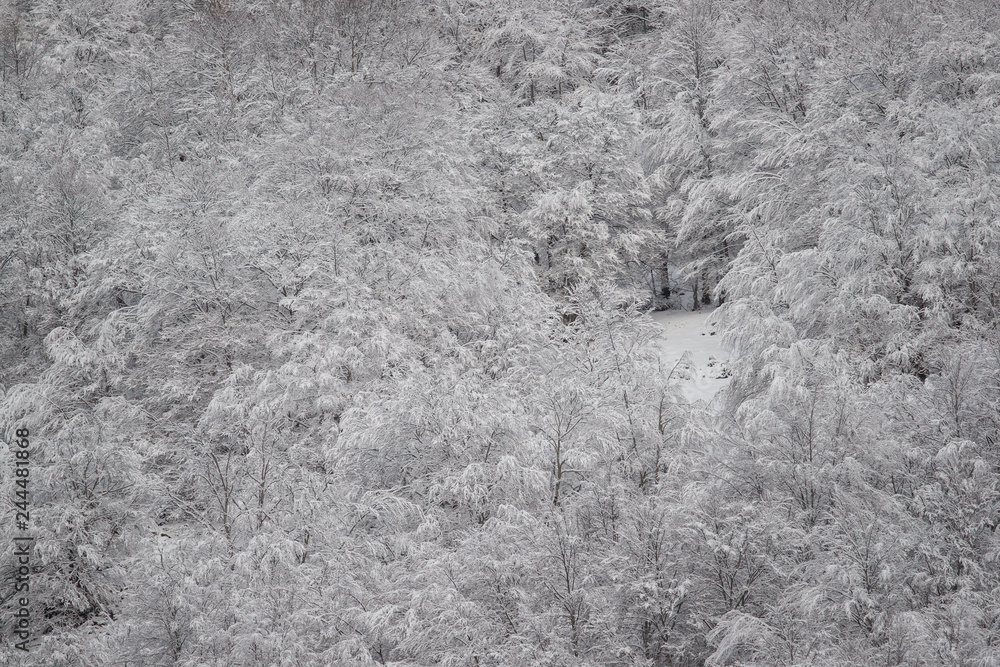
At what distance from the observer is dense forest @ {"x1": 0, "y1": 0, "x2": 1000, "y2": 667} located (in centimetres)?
1117

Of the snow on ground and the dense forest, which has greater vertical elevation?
the dense forest

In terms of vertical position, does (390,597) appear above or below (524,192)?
below

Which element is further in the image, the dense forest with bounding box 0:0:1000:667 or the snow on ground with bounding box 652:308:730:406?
the snow on ground with bounding box 652:308:730:406

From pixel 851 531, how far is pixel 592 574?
341cm

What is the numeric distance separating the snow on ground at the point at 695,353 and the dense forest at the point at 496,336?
100 cm

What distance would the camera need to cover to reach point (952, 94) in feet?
72.9

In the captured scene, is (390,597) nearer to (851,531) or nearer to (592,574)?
(592,574)

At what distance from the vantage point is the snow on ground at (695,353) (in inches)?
768

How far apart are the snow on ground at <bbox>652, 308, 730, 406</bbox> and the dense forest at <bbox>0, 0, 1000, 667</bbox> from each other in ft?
3.28

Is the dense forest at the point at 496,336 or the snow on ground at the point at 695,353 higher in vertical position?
the dense forest at the point at 496,336

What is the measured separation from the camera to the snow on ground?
19.5 meters

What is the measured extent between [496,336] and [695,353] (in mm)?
7115

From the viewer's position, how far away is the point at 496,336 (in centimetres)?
1869

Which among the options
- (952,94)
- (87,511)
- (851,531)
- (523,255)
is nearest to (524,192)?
(523,255)
